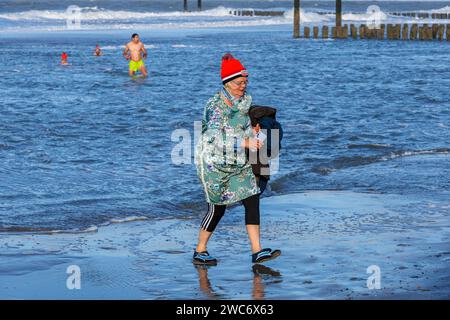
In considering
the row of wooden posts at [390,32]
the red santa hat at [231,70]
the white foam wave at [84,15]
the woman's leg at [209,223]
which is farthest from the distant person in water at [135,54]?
the white foam wave at [84,15]

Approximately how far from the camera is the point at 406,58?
34250 millimetres

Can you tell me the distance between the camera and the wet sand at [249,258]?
6.55m

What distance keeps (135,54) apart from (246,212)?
65.5ft

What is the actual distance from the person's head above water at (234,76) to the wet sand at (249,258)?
1.37 meters

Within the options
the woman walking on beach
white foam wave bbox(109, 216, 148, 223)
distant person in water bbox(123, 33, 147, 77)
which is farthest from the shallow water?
the woman walking on beach

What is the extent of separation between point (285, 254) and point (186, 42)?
38852 mm

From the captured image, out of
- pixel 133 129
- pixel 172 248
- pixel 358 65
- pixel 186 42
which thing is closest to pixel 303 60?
pixel 358 65

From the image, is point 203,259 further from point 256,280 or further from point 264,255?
point 256,280

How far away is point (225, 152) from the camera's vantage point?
721 centimetres

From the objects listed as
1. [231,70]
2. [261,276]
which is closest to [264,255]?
[261,276]

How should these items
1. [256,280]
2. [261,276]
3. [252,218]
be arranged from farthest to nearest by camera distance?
1. [252,218]
2. [261,276]
3. [256,280]

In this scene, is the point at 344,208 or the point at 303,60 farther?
the point at 303,60

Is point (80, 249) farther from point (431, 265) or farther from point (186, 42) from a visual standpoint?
point (186, 42)

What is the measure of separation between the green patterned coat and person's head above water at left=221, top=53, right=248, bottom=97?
94 millimetres
